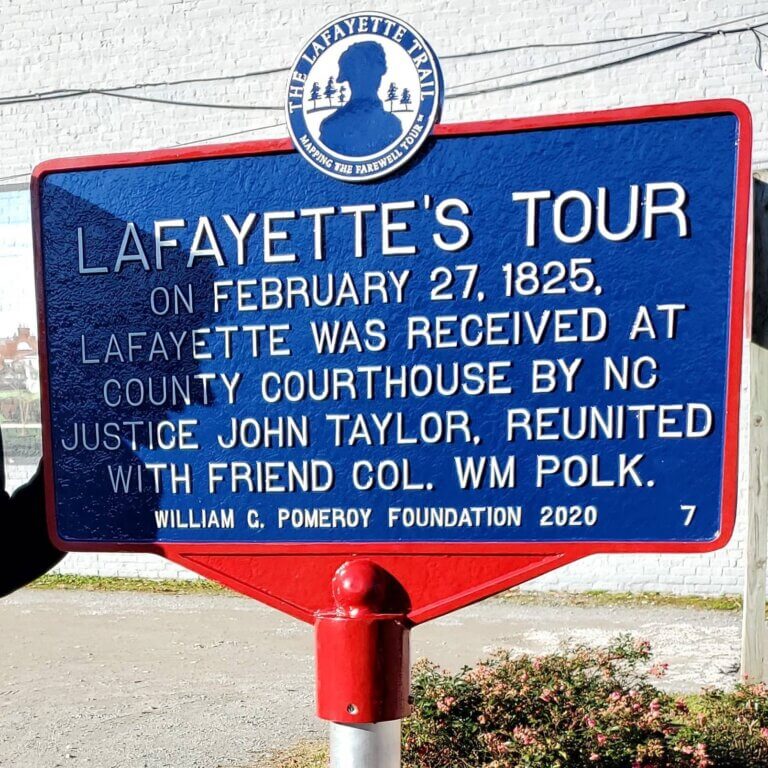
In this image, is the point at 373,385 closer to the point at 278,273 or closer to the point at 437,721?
the point at 278,273

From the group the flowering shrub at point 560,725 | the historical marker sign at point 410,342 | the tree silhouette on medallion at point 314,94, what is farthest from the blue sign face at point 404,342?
the flowering shrub at point 560,725

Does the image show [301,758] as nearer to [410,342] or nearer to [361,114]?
[410,342]

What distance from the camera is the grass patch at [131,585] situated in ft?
26.3

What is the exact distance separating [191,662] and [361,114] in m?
4.88

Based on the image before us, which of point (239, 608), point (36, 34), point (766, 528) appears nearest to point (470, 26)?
point (36, 34)

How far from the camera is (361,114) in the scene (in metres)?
1.93

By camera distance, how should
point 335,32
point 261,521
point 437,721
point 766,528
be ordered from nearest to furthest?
point 335,32
point 261,521
point 437,721
point 766,528

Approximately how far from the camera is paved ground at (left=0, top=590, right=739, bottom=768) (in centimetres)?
462

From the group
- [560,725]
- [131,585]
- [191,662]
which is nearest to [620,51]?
[560,725]

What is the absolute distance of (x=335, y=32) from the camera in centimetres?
192

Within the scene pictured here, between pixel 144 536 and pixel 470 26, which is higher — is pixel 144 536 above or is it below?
below

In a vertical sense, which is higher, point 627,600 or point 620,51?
point 620,51

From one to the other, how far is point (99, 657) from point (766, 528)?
4404 mm

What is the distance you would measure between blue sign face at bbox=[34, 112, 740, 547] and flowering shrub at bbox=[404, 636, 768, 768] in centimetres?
177
